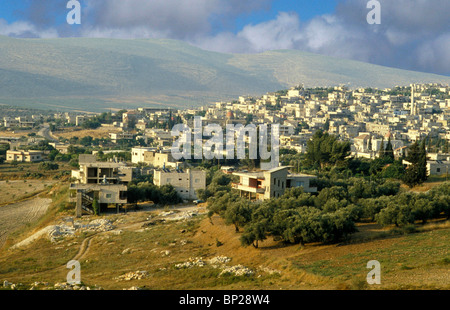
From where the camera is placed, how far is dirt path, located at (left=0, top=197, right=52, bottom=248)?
29119 mm

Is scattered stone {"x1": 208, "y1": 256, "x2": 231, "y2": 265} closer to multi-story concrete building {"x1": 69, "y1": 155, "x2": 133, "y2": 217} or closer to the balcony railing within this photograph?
the balcony railing

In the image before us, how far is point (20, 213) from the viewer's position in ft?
107

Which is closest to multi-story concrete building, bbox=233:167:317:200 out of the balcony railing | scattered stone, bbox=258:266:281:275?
the balcony railing

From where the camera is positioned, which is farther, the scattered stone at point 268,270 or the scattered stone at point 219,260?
the scattered stone at point 219,260

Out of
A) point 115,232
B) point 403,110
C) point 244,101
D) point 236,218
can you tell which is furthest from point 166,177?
point 244,101

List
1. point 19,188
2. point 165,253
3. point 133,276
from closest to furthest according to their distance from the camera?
1. point 133,276
2. point 165,253
3. point 19,188

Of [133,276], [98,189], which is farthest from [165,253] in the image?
[98,189]

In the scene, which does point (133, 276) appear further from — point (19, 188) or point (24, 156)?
point (24, 156)

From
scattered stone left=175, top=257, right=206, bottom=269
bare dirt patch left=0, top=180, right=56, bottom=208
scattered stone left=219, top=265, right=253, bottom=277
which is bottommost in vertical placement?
bare dirt patch left=0, top=180, right=56, bottom=208

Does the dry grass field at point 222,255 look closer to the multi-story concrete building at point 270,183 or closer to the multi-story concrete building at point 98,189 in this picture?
the multi-story concrete building at point 270,183

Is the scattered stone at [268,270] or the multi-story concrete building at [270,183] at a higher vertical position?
the multi-story concrete building at [270,183]

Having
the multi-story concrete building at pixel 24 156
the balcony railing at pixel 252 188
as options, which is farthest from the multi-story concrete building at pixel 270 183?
the multi-story concrete building at pixel 24 156

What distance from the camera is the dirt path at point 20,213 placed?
29.1 m
